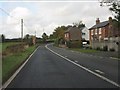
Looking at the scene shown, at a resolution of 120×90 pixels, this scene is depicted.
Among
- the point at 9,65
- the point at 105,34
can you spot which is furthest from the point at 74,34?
the point at 9,65

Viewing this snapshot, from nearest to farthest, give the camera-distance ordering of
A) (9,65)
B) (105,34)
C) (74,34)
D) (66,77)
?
(66,77)
(9,65)
(105,34)
(74,34)

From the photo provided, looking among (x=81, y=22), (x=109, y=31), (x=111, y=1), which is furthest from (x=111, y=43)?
(x=81, y=22)

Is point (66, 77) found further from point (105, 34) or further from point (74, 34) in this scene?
point (74, 34)

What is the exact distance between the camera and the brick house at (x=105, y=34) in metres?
67.4

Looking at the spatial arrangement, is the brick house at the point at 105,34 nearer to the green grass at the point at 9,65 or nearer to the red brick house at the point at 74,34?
the red brick house at the point at 74,34

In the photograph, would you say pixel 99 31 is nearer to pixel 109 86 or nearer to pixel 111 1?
pixel 111 1

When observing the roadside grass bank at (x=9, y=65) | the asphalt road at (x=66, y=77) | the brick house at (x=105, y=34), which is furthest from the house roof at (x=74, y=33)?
the asphalt road at (x=66, y=77)

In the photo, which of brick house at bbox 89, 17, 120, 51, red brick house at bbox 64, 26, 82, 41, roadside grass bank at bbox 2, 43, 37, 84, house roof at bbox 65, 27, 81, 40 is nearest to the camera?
roadside grass bank at bbox 2, 43, 37, 84

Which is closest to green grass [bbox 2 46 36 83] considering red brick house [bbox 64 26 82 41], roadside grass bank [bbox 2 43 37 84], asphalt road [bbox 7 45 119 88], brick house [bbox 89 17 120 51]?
roadside grass bank [bbox 2 43 37 84]

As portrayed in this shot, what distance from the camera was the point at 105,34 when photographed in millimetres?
96125

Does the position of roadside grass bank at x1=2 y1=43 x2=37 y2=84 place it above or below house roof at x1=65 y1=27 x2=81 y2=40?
below

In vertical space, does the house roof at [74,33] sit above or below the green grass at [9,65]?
above

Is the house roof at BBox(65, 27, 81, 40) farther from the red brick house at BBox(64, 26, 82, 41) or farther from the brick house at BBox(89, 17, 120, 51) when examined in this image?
the brick house at BBox(89, 17, 120, 51)

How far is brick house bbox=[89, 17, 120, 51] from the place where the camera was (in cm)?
6742
